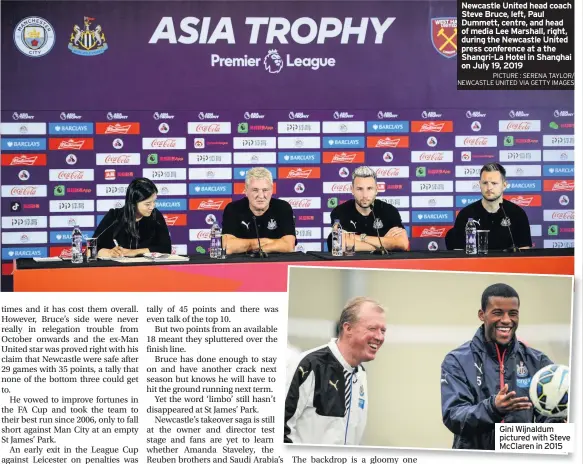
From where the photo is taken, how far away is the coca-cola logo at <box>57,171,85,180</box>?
6.17 m

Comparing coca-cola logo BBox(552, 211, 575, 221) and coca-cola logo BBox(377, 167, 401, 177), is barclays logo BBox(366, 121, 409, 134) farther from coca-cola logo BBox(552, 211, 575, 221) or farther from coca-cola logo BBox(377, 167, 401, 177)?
coca-cola logo BBox(552, 211, 575, 221)

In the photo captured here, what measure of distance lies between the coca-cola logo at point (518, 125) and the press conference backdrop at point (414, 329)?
3908 millimetres

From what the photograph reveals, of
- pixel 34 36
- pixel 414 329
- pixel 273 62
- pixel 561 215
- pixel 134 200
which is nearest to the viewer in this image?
pixel 414 329

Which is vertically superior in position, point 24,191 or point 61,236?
point 24,191

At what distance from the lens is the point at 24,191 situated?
615 centimetres

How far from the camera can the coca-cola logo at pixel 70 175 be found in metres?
6.17

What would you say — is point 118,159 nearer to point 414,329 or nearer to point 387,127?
point 387,127

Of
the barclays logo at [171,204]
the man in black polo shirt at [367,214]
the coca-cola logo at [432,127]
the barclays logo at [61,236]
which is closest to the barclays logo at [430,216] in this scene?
the coca-cola logo at [432,127]

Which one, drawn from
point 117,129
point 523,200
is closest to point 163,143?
point 117,129

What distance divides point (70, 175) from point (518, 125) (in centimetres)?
371

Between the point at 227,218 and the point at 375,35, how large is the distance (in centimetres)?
218

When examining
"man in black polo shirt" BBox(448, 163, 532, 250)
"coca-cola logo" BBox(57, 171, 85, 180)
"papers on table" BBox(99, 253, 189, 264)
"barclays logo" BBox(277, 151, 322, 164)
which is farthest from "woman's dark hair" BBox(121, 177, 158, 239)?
"man in black polo shirt" BBox(448, 163, 532, 250)

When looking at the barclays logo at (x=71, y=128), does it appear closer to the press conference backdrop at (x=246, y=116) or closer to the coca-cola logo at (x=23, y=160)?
the press conference backdrop at (x=246, y=116)

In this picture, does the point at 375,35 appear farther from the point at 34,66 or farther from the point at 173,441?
the point at 173,441
